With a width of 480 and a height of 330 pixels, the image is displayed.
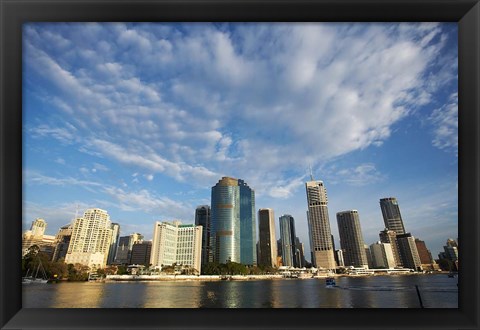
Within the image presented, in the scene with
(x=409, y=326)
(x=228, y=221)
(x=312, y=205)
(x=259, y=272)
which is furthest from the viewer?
(x=228, y=221)

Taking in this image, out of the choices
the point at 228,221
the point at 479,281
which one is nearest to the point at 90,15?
the point at 479,281

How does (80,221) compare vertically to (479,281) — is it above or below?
above

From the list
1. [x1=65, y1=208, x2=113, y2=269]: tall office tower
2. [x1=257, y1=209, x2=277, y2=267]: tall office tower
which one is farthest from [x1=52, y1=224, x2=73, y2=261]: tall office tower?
[x1=257, y1=209, x2=277, y2=267]: tall office tower

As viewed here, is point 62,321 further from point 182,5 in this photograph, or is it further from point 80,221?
point 80,221

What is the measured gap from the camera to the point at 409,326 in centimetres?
122

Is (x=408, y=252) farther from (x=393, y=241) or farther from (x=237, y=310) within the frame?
(x=237, y=310)

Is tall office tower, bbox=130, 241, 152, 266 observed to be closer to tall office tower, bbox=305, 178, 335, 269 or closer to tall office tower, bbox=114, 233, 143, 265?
tall office tower, bbox=114, 233, 143, 265

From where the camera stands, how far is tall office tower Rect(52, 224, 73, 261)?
20906 millimetres

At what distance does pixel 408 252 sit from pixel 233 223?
23.0 metres

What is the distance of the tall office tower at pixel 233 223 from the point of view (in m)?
40.7

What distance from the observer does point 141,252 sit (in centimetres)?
3303

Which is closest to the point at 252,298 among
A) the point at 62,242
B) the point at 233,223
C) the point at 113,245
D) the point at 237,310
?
the point at 237,310

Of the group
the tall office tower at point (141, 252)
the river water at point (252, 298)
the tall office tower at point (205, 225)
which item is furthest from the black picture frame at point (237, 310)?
the tall office tower at point (205, 225)

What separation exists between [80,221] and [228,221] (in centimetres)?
2118
